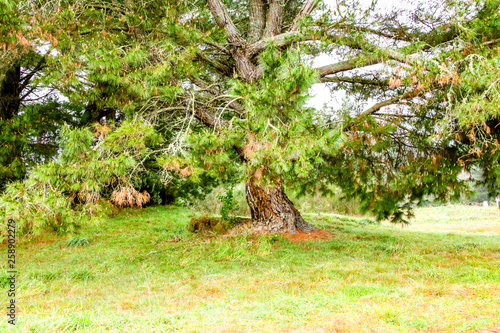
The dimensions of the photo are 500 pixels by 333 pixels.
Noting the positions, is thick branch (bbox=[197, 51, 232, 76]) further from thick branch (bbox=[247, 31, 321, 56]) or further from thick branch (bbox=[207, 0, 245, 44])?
thick branch (bbox=[247, 31, 321, 56])

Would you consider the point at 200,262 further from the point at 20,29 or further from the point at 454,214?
the point at 454,214

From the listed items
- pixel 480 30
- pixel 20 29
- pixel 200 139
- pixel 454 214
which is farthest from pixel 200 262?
pixel 454 214

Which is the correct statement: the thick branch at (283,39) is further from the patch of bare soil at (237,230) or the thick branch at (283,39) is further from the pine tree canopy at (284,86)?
the patch of bare soil at (237,230)

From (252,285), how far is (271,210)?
10.9 feet

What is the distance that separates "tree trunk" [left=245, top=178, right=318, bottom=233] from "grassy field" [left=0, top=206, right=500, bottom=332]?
60 cm

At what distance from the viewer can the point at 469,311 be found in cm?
304

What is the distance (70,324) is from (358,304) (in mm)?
2565

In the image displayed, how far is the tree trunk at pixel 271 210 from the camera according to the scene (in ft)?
24.6

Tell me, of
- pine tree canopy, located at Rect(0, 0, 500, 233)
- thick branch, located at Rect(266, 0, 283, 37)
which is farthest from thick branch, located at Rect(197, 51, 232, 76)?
thick branch, located at Rect(266, 0, 283, 37)

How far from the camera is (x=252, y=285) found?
432 cm

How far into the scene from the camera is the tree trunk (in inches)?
295

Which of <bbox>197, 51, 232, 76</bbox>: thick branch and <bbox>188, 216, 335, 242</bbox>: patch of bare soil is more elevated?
<bbox>197, 51, 232, 76</bbox>: thick branch

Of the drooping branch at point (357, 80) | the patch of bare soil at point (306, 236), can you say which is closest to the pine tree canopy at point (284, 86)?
the drooping branch at point (357, 80)

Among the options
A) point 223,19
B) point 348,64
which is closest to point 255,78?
point 223,19
